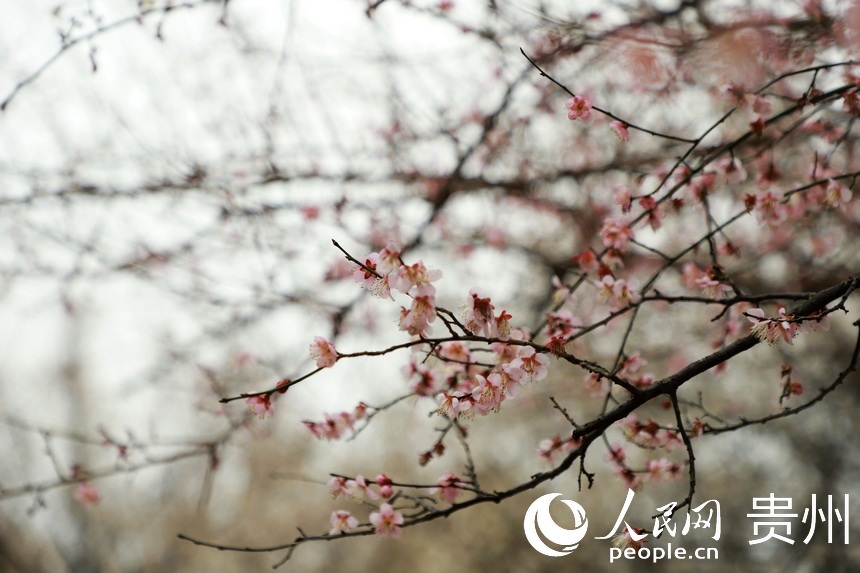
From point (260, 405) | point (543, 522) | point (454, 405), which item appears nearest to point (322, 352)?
point (260, 405)

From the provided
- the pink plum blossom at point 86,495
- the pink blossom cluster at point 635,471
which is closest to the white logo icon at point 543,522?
the pink blossom cluster at point 635,471

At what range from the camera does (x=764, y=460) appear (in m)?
7.11

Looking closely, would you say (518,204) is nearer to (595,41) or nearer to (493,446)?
(595,41)

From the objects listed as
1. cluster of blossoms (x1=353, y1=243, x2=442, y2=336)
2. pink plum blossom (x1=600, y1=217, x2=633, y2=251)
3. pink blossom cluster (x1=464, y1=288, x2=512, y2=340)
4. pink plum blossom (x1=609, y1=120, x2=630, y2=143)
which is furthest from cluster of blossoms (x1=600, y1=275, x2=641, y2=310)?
cluster of blossoms (x1=353, y1=243, x2=442, y2=336)

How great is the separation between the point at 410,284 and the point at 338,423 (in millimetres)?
847

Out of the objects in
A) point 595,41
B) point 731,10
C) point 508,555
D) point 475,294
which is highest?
point 731,10

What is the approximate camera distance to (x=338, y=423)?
214 cm

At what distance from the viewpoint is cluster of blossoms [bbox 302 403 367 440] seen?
212 centimetres

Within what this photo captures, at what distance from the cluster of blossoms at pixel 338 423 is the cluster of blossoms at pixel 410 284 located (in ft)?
2.32

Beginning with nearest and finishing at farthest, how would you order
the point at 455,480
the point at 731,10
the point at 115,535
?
1. the point at 455,480
2. the point at 731,10
3. the point at 115,535

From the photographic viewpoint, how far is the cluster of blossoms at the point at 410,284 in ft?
4.80

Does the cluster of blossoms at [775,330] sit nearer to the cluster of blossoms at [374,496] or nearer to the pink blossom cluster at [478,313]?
the pink blossom cluster at [478,313]

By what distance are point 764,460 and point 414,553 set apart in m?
4.51

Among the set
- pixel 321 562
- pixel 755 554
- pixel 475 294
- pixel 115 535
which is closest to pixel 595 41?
pixel 475 294
